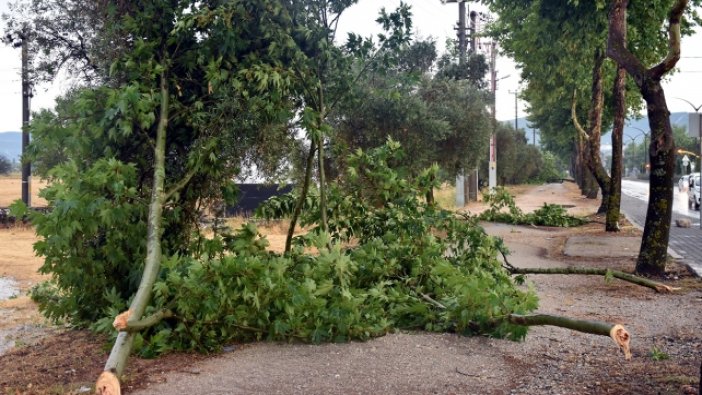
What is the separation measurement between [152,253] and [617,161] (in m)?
14.4

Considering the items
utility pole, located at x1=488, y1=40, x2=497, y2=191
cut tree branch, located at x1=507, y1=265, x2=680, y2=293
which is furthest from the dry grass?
utility pole, located at x1=488, y1=40, x2=497, y2=191

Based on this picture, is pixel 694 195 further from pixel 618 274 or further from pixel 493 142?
pixel 618 274

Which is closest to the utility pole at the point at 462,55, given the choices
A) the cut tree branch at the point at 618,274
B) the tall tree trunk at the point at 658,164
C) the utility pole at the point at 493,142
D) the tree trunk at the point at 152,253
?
the utility pole at the point at 493,142

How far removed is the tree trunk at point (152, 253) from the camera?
16.8 feet

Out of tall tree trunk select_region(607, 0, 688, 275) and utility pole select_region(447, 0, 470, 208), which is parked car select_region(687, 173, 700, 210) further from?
tall tree trunk select_region(607, 0, 688, 275)

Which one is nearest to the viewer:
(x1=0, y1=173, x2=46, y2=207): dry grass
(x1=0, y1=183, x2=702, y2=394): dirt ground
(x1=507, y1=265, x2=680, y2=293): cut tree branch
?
(x1=0, y1=183, x2=702, y2=394): dirt ground

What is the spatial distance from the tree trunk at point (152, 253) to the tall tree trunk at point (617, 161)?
516 inches

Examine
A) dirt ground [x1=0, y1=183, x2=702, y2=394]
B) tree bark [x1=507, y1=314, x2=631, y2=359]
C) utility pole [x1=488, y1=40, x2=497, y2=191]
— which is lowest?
dirt ground [x1=0, y1=183, x2=702, y2=394]

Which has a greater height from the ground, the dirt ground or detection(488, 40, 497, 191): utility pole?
detection(488, 40, 497, 191): utility pole

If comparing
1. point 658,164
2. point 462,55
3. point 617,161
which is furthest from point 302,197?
point 462,55

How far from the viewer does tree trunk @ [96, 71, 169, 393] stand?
5.11 metres

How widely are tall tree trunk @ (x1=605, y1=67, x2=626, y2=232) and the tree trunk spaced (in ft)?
43.0

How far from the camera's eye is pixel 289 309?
6059mm

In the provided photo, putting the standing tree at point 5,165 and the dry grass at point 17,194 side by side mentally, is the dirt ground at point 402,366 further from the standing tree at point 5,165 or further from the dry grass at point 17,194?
the standing tree at point 5,165
